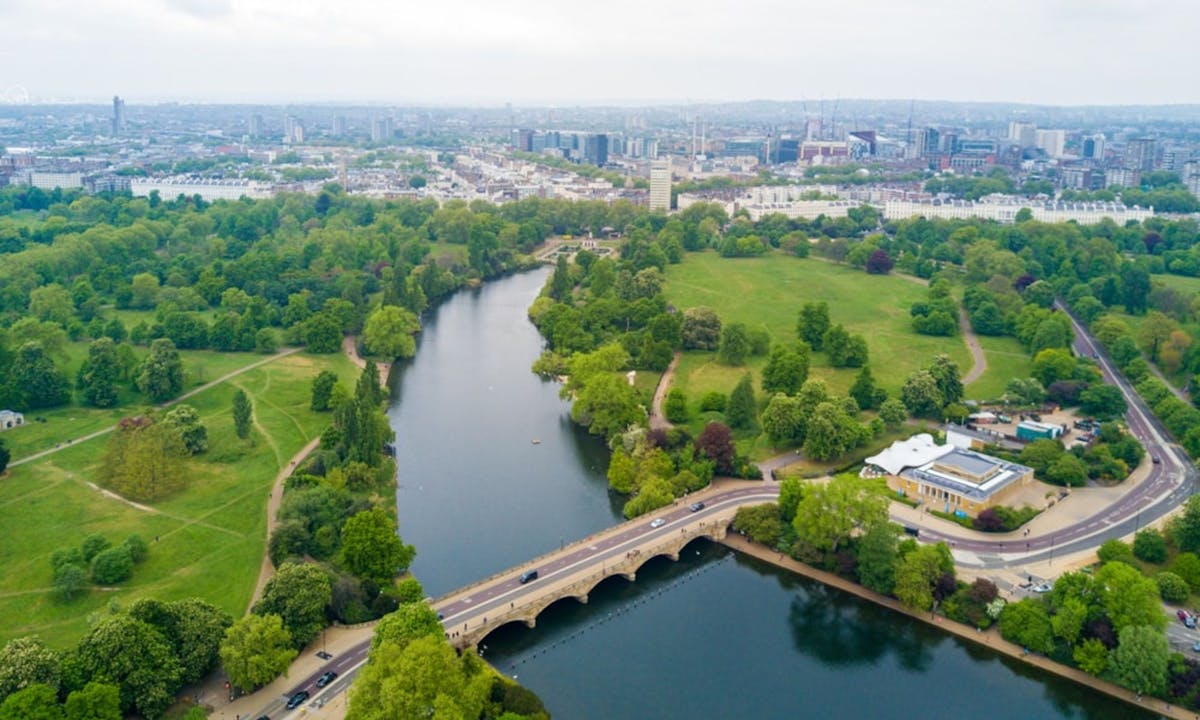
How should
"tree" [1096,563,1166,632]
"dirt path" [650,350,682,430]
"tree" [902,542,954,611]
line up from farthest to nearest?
"dirt path" [650,350,682,430] < "tree" [902,542,954,611] < "tree" [1096,563,1166,632]

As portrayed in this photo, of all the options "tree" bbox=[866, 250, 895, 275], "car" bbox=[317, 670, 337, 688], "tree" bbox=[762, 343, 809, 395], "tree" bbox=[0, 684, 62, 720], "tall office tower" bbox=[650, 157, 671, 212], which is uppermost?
"tall office tower" bbox=[650, 157, 671, 212]

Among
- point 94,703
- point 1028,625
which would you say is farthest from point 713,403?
point 94,703

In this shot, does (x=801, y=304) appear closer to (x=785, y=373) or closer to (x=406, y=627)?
(x=785, y=373)

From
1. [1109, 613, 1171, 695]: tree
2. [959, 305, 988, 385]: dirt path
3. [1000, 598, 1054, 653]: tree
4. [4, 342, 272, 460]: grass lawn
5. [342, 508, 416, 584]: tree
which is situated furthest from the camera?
[959, 305, 988, 385]: dirt path

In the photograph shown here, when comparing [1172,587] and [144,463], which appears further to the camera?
[144,463]

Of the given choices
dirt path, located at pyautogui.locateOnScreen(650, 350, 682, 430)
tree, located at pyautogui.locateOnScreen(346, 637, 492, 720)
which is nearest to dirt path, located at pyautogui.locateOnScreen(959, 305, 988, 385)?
dirt path, located at pyautogui.locateOnScreen(650, 350, 682, 430)

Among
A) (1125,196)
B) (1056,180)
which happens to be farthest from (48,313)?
(1056,180)

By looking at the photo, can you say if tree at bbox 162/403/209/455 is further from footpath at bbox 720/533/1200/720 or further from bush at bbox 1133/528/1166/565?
bush at bbox 1133/528/1166/565
